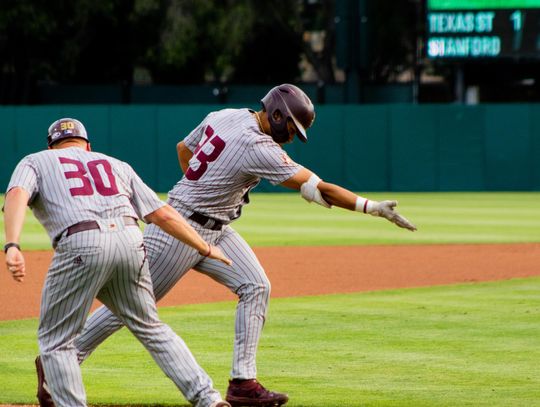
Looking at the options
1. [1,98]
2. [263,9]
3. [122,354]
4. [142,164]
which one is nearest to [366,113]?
[142,164]

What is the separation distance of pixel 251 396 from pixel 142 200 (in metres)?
1.47

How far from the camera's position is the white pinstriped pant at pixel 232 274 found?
6.73 meters

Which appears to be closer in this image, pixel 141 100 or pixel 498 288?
pixel 498 288

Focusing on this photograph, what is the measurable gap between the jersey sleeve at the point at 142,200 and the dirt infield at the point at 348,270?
522cm

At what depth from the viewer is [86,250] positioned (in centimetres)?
556

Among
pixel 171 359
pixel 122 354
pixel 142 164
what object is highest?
pixel 171 359

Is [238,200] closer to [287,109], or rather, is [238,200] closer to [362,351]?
[287,109]

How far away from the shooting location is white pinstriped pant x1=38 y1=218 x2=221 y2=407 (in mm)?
5598

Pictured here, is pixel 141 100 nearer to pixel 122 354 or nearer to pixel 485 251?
pixel 485 251

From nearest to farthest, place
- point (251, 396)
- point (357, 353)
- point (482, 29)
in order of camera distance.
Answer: point (251, 396)
point (357, 353)
point (482, 29)

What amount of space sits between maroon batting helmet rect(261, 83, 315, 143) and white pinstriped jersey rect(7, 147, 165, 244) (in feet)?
4.03

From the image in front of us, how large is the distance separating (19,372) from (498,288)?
618cm

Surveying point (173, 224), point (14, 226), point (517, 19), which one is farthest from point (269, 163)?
point (517, 19)

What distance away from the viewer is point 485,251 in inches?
658
